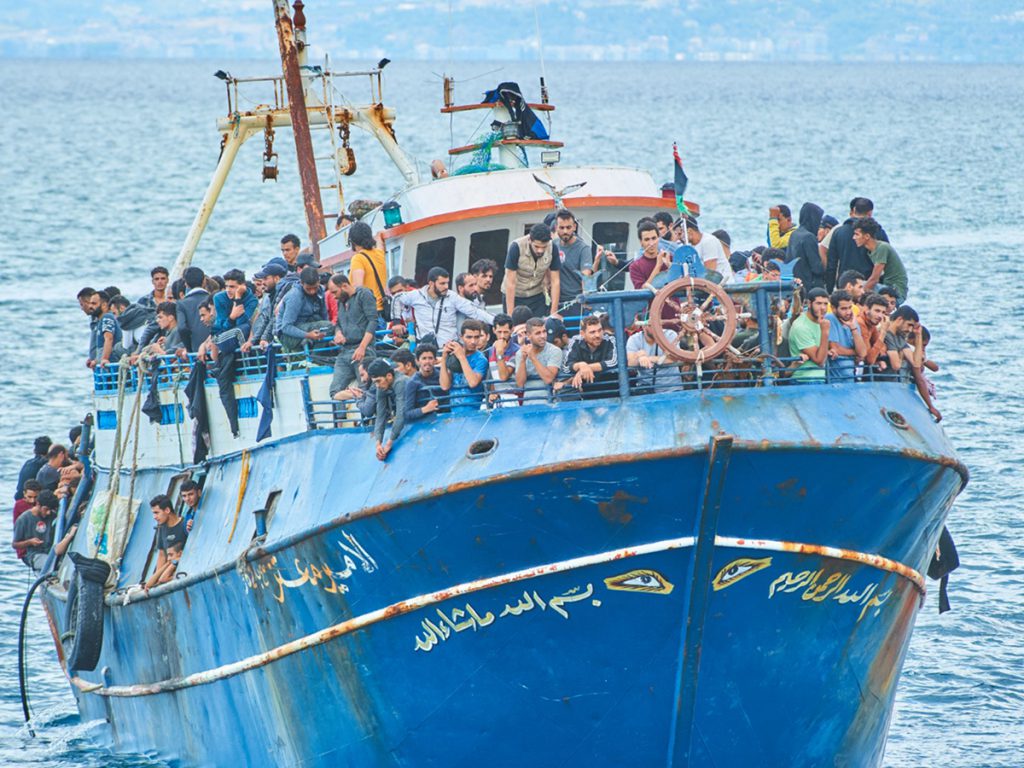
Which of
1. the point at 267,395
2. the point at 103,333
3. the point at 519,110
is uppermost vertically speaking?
the point at 519,110

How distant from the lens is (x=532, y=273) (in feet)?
55.2

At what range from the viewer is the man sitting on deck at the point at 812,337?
14.7m

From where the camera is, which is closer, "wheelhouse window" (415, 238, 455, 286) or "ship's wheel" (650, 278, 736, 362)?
"ship's wheel" (650, 278, 736, 362)

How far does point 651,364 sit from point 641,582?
5.39 ft

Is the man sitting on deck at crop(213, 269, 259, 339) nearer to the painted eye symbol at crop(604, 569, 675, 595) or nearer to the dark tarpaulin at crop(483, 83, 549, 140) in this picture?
the dark tarpaulin at crop(483, 83, 549, 140)

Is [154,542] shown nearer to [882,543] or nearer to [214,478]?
[214,478]

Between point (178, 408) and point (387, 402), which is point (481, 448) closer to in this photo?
point (387, 402)

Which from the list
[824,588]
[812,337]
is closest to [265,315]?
[812,337]

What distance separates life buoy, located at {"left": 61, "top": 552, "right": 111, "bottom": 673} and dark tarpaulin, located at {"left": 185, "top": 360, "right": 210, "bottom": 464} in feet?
6.24

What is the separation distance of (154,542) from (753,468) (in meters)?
8.11

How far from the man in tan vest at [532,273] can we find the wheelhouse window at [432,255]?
9.35 feet

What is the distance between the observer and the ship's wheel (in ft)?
45.2

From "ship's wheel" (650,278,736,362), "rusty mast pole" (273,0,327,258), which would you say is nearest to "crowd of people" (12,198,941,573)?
"ship's wheel" (650,278,736,362)

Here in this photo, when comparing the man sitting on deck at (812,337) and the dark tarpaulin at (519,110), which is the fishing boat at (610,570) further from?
the dark tarpaulin at (519,110)
